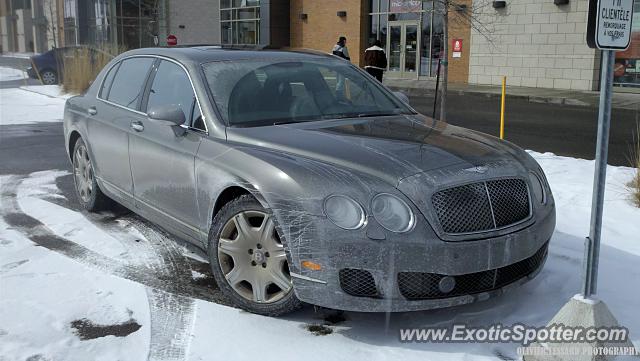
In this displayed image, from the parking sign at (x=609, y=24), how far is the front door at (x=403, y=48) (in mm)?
25455

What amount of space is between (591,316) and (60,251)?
12.7 feet

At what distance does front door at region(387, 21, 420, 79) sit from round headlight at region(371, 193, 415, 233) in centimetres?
2566

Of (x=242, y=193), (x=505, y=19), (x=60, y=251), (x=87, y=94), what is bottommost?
(x=60, y=251)

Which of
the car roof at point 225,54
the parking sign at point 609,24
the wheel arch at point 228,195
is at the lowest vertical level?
the wheel arch at point 228,195

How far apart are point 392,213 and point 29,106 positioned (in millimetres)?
15963

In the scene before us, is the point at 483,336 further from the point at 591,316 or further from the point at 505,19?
the point at 505,19

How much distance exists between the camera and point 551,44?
22625 millimetres

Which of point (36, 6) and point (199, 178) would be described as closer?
point (199, 178)

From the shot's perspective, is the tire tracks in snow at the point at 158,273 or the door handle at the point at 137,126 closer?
the tire tracks in snow at the point at 158,273

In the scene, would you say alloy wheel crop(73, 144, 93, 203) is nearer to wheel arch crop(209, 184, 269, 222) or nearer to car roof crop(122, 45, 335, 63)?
car roof crop(122, 45, 335, 63)

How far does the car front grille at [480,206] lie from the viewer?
3424 mm

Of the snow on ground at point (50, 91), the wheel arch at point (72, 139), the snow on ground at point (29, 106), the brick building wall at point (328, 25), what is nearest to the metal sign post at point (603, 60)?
the wheel arch at point (72, 139)

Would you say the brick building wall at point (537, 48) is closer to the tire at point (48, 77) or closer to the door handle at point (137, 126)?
the tire at point (48, 77)

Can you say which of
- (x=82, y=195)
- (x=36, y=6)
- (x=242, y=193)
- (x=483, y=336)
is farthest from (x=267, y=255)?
(x=36, y=6)
